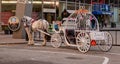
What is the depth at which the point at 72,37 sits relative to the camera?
61.7 feet

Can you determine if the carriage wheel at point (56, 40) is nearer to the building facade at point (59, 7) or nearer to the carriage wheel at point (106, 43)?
the carriage wheel at point (106, 43)

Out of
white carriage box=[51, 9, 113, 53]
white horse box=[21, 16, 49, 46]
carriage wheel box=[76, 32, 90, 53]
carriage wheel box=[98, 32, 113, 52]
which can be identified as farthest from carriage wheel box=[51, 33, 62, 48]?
carriage wheel box=[98, 32, 113, 52]

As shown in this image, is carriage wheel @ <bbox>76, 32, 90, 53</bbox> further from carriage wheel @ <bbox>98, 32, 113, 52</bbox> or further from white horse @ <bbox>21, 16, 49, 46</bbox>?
white horse @ <bbox>21, 16, 49, 46</bbox>

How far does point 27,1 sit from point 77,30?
879 centimetres

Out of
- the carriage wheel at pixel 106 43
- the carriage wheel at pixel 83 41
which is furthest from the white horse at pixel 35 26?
the carriage wheel at pixel 106 43

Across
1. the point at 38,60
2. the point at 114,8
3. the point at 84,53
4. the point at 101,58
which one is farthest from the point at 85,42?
the point at 114,8

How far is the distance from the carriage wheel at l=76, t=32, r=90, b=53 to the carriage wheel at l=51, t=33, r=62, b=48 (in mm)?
1632

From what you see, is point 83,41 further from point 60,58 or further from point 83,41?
point 60,58

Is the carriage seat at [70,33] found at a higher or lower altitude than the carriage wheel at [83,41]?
higher

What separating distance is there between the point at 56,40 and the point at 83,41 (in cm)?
246

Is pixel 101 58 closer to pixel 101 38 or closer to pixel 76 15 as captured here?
pixel 101 38

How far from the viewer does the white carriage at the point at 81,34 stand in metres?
17.4

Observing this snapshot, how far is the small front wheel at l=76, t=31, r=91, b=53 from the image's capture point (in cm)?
1731

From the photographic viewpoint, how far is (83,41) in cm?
1741
